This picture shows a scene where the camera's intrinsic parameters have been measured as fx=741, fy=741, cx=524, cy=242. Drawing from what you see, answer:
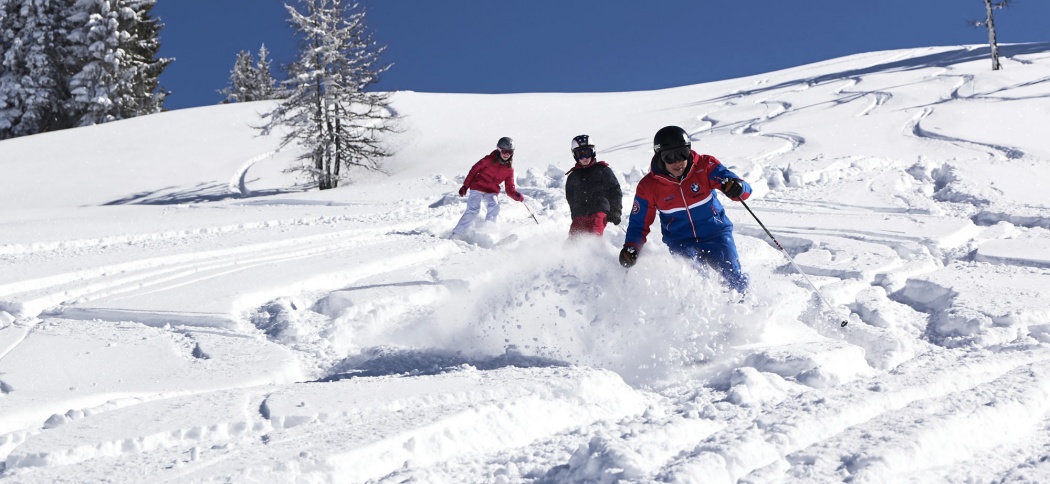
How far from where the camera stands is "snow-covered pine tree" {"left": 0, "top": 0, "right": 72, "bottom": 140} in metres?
35.3

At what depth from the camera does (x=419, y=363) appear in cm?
459

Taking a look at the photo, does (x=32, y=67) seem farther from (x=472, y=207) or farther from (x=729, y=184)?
(x=729, y=184)

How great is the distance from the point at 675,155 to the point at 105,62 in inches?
1476

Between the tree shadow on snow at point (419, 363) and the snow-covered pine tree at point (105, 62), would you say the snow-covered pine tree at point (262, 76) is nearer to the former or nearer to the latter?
the snow-covered pine tree at point (105, 62)

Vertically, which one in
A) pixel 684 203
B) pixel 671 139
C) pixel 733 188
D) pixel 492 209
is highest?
pixel 671 139

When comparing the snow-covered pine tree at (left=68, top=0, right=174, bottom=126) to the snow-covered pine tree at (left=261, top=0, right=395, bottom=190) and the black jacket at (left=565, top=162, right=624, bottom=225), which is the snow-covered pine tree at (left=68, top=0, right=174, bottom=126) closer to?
the snow-covered pine tree at (left=261, top=0, right=395, bottom=190)

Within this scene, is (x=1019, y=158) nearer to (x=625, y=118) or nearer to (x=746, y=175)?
(x=746, y=175)

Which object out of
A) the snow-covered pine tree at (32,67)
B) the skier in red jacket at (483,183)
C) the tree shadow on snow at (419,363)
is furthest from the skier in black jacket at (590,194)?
the snow-covered pine tree at (32,67)

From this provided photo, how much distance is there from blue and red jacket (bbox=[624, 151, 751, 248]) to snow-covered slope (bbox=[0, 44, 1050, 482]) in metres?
0.27

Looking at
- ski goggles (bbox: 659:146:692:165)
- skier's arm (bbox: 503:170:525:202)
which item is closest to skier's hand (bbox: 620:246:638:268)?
ski goggles (bbox: 659:146:692:165)

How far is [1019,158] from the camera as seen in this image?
1273cm

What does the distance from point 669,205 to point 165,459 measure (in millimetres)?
3496

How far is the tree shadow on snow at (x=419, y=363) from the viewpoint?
174 inches

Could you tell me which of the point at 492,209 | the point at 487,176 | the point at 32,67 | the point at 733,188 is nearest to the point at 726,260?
the point at 733,188
